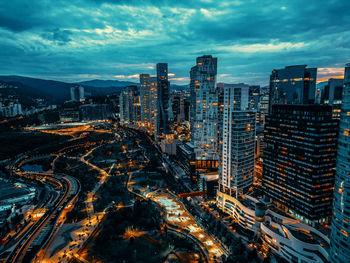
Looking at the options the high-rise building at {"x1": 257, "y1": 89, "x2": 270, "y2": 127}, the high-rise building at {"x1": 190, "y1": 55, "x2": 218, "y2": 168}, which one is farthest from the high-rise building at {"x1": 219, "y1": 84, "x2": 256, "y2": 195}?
the high-rise building at {"x1": 257, "y1": 89, "x2": 270, "y2": 127}

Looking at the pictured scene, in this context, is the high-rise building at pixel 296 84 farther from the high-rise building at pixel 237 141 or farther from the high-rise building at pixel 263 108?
the high-rise building at pixel 237 141

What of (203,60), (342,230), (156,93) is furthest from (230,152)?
(156,93)

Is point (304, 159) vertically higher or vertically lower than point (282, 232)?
higher

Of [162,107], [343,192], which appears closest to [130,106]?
[162,107]

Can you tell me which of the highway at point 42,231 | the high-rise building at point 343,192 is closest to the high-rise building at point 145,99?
the highway at point 42,231

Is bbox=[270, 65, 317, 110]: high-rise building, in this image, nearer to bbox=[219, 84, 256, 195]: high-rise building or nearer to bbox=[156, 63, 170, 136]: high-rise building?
bbox=[219, 84, 256, 195]: high-rise building

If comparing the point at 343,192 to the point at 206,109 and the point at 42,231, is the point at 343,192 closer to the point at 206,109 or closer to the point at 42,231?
the point at 206,109
